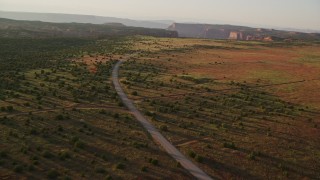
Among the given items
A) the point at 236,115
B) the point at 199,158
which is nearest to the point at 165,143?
the point at 199,158

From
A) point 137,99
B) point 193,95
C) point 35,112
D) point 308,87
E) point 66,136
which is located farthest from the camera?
point 308,87

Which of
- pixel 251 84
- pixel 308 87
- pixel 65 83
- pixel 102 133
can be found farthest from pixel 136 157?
pixel 308 87

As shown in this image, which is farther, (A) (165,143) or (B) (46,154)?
(A) (165,143)

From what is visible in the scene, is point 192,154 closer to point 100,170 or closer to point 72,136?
point 100,170

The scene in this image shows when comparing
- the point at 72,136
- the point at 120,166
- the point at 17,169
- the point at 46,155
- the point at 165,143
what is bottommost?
the point at 120,166

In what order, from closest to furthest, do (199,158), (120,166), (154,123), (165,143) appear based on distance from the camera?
(120,166)
(199,158)
(165,143)
(154,123)

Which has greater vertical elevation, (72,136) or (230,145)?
(72,136)

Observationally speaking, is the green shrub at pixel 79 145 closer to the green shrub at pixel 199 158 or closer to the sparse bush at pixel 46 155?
the sparse bush at pixel 46 155

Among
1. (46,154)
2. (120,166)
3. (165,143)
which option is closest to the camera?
(120,166)

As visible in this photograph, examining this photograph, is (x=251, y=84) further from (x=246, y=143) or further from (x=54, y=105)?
(x=54, y=105)
